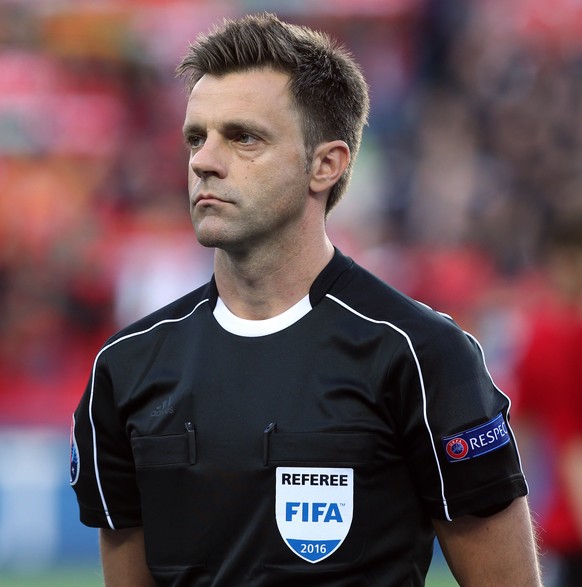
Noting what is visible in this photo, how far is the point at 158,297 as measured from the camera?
9.95 metres

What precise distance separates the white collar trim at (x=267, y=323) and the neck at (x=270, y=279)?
0.01 metres

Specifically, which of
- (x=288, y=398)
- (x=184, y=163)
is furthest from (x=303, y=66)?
(x=184, y=163)

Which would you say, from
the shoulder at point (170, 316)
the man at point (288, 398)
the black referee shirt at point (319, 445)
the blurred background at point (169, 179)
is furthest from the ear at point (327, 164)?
the blurred background at point (169, 179)

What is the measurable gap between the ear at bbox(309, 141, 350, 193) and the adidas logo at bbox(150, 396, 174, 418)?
2.01ft

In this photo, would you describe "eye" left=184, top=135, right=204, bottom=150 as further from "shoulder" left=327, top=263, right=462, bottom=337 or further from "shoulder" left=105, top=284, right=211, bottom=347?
"shoulder" left=327, top=263, right=462, bottom=337

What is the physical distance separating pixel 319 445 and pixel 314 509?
0.14 metres

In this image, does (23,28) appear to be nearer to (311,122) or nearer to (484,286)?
(484,286)

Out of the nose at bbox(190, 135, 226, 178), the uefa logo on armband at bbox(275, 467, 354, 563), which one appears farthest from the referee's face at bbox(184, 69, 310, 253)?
the uefa logo on armband at bbox(275, 467, 354, 563)

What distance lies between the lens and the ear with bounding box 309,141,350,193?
121 inches

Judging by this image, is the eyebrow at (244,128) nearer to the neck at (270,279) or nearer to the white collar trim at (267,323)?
the neck at (270,279)

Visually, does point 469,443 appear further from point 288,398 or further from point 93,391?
point 93,391

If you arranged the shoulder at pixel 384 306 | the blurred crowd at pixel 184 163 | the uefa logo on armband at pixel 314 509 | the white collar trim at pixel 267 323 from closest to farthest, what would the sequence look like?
1. the uefa logo on armband at pixel 314 509
2. the shoulder at pixel 384 306
3. the white collar trim at pixel 267 323
4. the blurred crowd at pixel 184 163

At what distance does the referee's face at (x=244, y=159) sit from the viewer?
9.59 ft

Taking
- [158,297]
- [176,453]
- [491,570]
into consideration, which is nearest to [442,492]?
[491,570]
